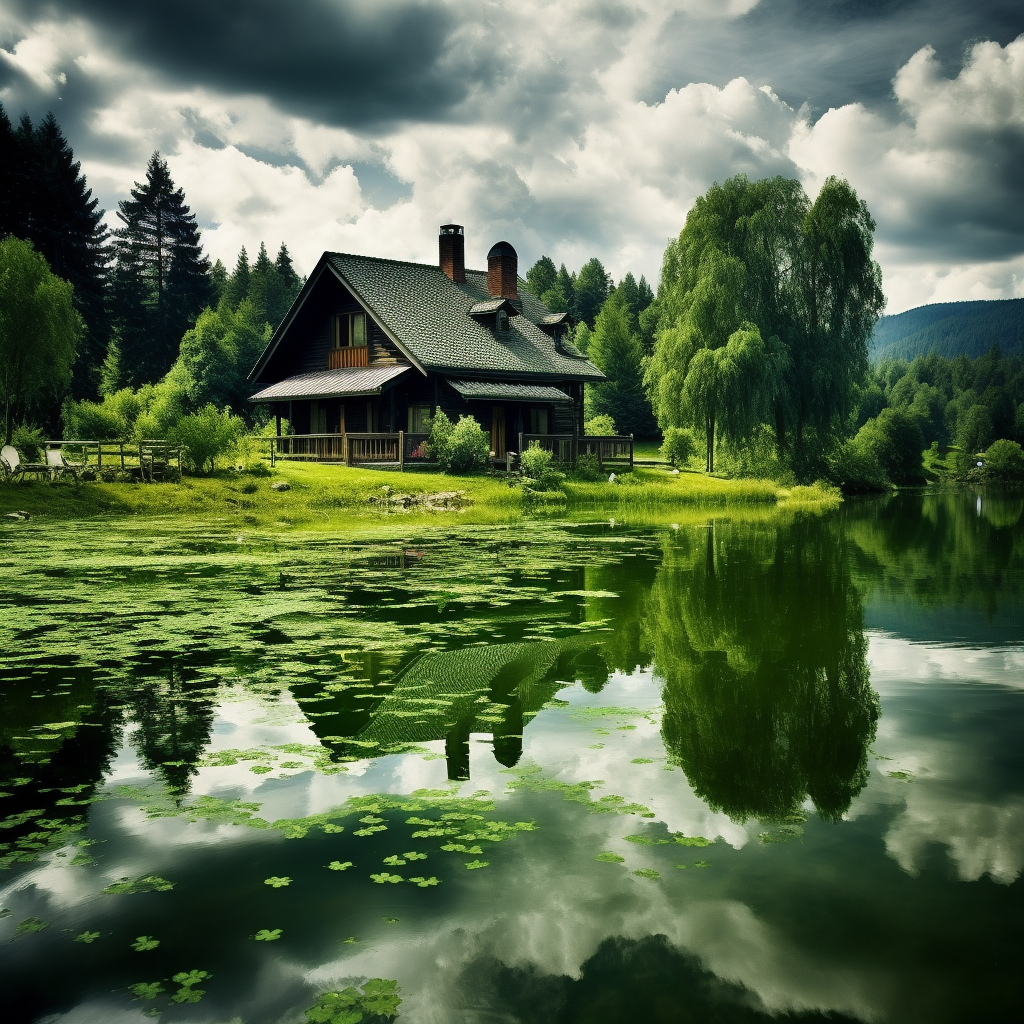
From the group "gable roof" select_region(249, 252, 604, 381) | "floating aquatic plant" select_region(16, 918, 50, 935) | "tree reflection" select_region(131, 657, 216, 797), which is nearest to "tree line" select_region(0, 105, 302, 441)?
"gable roof" select_region(249, 252, 604, 381)

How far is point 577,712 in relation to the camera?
7.89 meters

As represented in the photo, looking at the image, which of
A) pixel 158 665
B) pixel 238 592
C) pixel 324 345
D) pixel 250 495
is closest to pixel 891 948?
pixel 158 665

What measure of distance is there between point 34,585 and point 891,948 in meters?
13.5

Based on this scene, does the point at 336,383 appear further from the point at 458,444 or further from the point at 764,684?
the point at 764,684

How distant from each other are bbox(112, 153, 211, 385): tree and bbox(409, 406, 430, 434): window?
39.6 meters

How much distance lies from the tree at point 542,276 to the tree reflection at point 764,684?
4157 inches

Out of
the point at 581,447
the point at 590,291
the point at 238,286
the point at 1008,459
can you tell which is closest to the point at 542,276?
the point at 590,291

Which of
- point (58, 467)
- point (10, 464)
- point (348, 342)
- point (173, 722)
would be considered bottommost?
point (173, 722)

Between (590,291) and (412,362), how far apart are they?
83772 millimetres

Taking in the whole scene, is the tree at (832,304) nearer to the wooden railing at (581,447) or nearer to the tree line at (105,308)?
the wooden railing at (581,447)

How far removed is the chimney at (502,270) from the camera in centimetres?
4422

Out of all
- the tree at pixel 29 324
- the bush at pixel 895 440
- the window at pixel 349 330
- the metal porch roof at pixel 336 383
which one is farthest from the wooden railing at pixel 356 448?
the bush at pixel 895 440

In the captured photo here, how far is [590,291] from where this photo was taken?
378 ft

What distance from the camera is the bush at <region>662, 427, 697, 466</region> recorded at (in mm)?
48125
